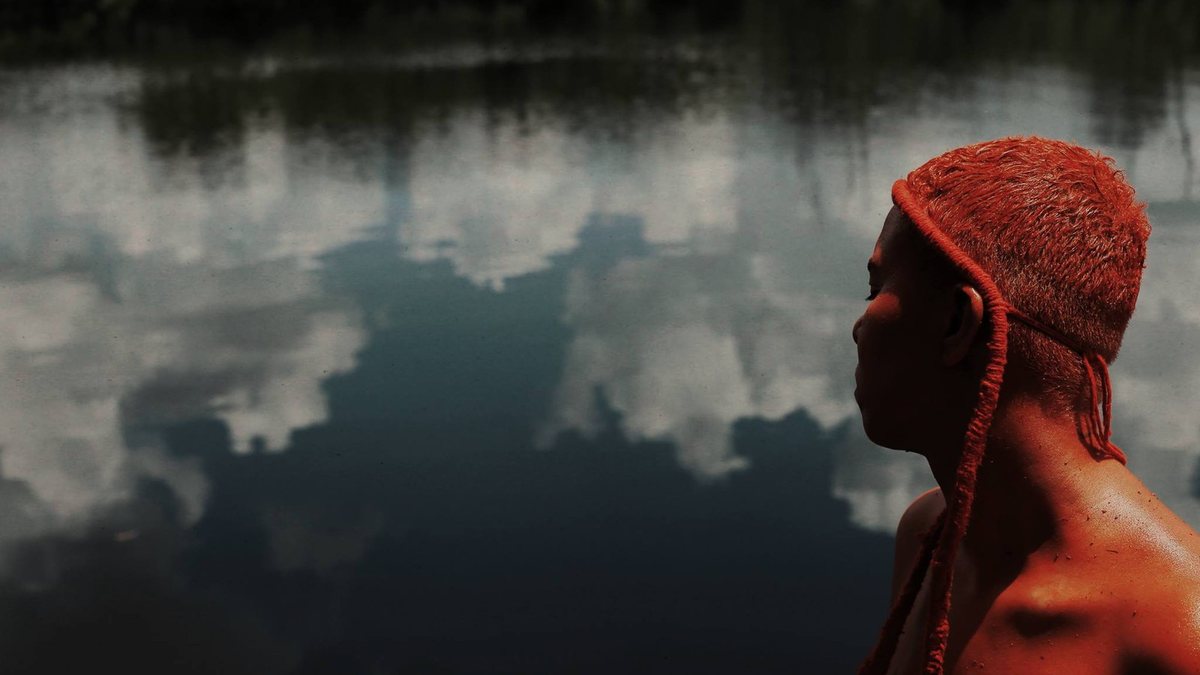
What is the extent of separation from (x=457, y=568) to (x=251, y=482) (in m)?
1.67

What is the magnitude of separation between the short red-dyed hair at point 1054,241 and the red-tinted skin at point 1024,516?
5 centimetres

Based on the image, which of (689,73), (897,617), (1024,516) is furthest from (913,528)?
(689,73)

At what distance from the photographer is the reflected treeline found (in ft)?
66.7

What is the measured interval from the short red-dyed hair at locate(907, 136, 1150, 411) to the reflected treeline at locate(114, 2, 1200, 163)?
1509 centimetres

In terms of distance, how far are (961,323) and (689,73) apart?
24.8 metres

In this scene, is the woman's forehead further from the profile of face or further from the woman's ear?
the woman's ear

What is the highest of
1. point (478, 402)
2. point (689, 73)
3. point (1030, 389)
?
point (1030, 389)

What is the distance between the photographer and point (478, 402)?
813cm

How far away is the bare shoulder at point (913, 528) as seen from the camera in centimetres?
229

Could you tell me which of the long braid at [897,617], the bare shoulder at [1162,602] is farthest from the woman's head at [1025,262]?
the long braid at [897,617]

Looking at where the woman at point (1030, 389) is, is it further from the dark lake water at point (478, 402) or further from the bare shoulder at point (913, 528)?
the dark lake water at point (478, 402)

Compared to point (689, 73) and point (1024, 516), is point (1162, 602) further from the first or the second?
point (689, 73)

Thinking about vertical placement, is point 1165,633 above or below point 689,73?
above

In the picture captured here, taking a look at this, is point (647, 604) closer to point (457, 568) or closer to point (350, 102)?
point (457, 568)
